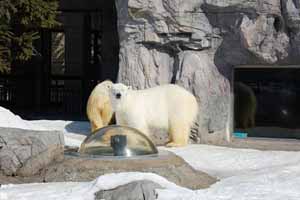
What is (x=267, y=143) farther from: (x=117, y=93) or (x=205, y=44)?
(x=117, y=93)

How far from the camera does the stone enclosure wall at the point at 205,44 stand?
10320 millimetres

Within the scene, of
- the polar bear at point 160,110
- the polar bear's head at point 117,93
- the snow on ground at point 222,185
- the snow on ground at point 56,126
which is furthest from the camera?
the polar bear at point 160,110

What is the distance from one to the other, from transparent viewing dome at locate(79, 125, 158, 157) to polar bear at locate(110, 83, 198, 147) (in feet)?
6.85

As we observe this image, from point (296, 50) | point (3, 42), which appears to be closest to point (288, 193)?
point (296, 50)

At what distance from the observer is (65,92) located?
62.0 ft

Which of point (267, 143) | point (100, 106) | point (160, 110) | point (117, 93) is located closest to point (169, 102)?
point (160, 110)

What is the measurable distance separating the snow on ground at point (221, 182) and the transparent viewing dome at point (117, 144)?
86 centimetres

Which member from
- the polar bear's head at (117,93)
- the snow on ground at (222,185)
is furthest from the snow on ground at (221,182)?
the polar bear's head at (117,93)

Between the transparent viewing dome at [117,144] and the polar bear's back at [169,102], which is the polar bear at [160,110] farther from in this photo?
the transparent viewing dome at [117,144]

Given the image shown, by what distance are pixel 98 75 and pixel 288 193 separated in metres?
13.6

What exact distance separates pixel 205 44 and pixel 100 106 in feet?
7.37

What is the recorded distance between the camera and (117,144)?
6887mm

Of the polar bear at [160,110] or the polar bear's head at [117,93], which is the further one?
the polar bear at [160,110]

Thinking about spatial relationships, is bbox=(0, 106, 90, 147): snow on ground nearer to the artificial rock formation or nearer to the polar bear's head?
the polar bear's head
